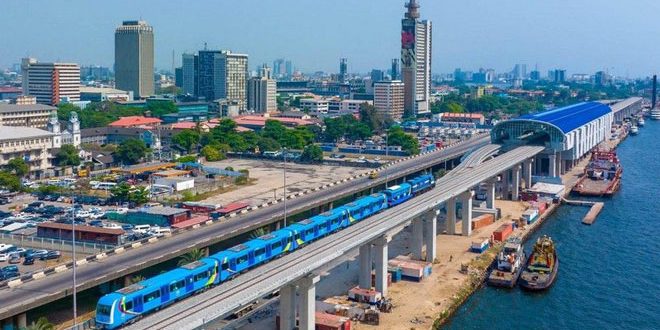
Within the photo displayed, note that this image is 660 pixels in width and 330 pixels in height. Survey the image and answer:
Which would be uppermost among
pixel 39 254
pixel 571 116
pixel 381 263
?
pixel 571 116

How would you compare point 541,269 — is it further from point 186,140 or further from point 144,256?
point 186,140

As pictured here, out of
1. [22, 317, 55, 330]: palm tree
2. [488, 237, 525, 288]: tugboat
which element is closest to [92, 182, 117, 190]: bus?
[22, 317, 55, 330]: palm tree

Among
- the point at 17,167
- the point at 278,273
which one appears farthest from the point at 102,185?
the point at 278,273

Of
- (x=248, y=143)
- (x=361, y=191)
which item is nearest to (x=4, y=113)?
(x=248, y=143)

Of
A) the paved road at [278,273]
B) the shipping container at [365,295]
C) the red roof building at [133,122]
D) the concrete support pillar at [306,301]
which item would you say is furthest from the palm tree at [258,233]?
the red roof building at [133,122]

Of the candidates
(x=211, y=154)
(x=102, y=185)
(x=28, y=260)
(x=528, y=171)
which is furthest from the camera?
(x=211, y=154)

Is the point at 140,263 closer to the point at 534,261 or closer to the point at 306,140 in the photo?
the point at 534,261
